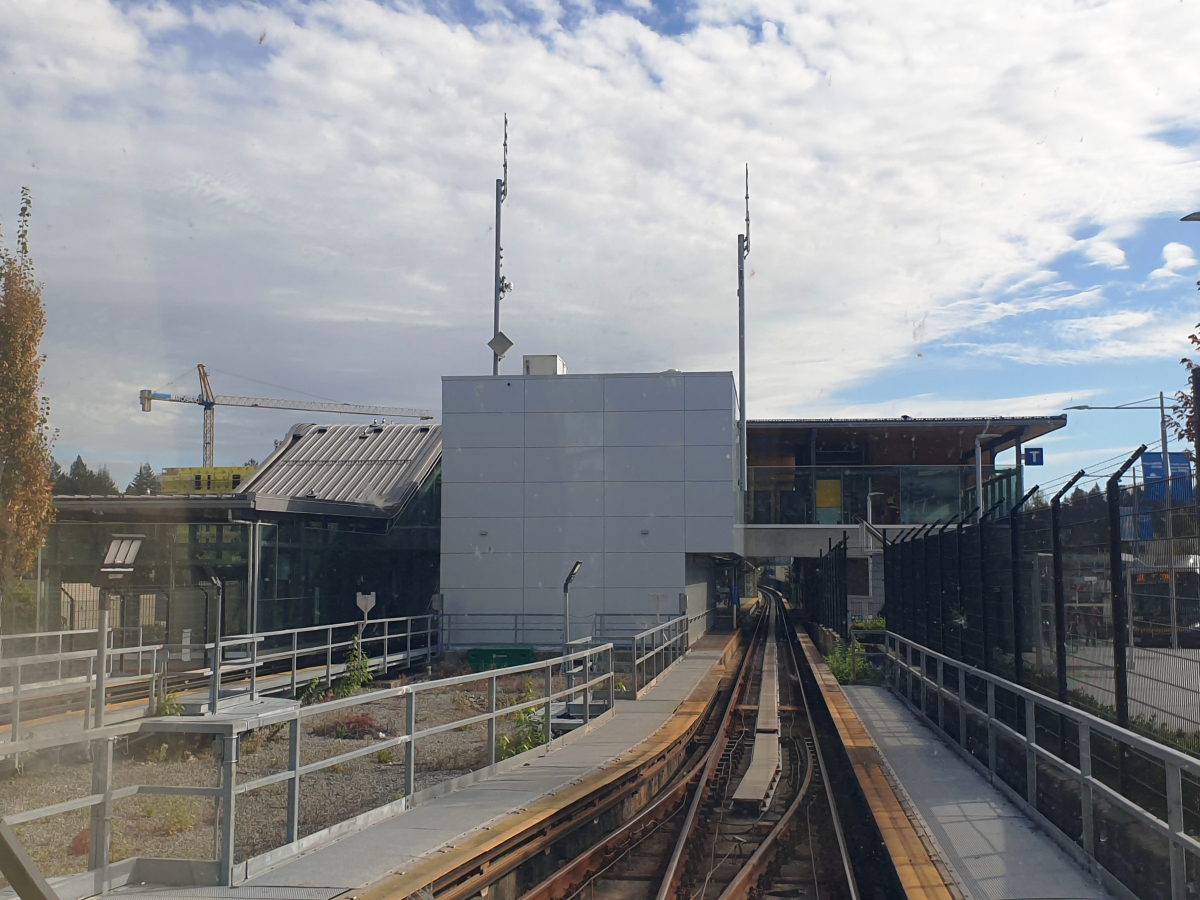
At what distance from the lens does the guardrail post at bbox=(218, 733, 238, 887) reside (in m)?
6.46

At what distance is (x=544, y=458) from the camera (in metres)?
31.9

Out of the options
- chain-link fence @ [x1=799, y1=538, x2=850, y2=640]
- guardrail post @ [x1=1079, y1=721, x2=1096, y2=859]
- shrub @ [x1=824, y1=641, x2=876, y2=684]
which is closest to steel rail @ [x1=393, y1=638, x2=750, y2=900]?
guardrail post @ [x1=1079, y1=721, x2=1096, y2=859]

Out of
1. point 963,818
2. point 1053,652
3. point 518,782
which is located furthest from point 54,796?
point 1053,652

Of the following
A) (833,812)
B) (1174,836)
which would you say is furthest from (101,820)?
(833,812)

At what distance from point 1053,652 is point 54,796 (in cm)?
1057

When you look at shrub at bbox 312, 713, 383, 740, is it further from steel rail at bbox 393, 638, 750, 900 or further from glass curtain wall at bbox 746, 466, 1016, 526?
glass curtain wall at bbox 746, 466, 1016, 526

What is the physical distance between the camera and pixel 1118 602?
7.15m

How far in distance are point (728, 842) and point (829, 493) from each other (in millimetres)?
31516

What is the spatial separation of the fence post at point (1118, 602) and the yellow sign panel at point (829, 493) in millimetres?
33102

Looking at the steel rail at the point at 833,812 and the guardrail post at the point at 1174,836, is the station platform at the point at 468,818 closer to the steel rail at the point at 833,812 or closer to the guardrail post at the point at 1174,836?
the steel rail at the point at 833,812

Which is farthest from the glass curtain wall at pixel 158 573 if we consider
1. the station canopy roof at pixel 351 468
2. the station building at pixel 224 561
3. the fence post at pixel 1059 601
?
the fence post at pixel 1059 601

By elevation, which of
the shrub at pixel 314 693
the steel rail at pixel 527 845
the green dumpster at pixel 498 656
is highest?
the steel rail at pixel 527 845

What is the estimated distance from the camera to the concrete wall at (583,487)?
102 feet

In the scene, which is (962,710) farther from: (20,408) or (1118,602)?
(20,408)
